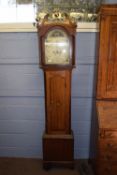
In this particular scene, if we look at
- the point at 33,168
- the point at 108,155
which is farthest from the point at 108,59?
the point at 33,168

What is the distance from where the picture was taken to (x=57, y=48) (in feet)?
6.94

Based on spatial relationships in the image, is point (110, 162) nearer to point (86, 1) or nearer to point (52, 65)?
point (52, 65)

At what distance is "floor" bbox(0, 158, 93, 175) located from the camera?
2426 millimetres

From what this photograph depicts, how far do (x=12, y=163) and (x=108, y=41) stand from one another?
1685mm

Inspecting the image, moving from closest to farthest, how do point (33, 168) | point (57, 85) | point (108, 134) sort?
1. point (108, 134)
2. point (57, 85)
3. point (33, 168)

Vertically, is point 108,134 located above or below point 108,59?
below

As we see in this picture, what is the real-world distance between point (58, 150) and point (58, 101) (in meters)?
0.52

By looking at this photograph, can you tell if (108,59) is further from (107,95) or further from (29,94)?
(29,94)

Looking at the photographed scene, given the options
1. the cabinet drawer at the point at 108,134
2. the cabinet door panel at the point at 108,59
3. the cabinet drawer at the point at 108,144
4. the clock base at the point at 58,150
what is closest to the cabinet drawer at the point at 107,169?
the cabinet drawer at the point at 108,144

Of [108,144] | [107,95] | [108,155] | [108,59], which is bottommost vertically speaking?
[108,155]

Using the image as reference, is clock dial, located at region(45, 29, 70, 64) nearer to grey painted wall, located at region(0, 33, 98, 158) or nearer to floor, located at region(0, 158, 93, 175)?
grey painted wall, located at region(0, 33, 98, 158)

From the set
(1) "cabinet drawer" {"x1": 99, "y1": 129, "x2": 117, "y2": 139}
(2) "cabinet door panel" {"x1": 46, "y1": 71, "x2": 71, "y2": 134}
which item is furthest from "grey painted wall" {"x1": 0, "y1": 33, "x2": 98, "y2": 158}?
(1) "cabinet drawer" {"x1": 99, "y1": 129, "x2": 117, "y2": 139}

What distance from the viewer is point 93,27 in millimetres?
2266

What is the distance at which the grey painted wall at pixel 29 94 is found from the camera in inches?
93.1
